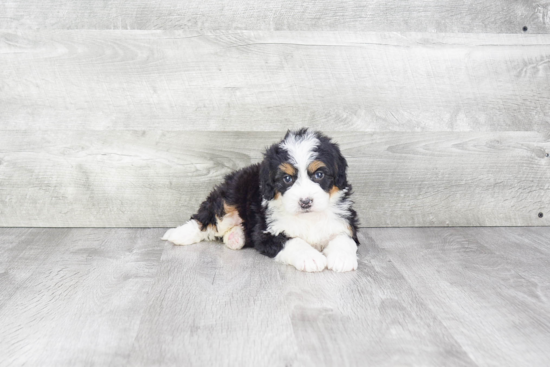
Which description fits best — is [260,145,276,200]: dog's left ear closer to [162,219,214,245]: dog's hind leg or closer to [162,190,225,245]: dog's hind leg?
[162,190,225,245]: dog's hind leg

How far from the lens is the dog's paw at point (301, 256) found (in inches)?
87.0

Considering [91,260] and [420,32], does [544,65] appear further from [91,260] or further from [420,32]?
[91,260]

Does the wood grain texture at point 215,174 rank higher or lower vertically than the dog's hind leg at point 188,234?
higher

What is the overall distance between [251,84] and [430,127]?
947 millimetres

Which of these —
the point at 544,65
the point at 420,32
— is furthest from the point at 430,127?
the point at 544,65

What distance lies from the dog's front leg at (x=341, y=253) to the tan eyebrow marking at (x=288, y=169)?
1.11ft

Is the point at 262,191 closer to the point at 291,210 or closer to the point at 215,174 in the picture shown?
the point at 291,210

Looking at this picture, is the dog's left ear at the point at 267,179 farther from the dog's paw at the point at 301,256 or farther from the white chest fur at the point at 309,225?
the dog's paw at the point at 301,256

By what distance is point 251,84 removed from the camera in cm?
287

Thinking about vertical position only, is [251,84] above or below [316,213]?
above

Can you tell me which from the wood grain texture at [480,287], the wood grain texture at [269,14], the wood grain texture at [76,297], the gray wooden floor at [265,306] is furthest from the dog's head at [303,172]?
the wood grain texture at [269,14]

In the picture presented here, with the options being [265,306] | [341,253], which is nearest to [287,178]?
[341,253]

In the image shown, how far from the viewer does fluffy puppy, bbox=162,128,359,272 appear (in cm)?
223

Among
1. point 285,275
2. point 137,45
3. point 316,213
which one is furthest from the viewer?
point 137,45
